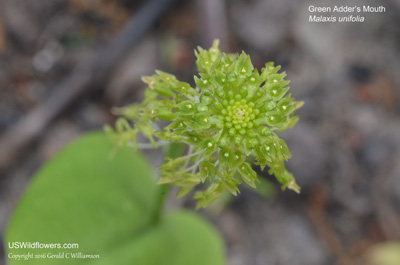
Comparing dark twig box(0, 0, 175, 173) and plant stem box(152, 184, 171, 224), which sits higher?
→ dark twig box(0, 0, 175, 173)

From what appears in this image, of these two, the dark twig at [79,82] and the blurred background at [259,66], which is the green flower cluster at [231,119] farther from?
the dark twig at [79,82]

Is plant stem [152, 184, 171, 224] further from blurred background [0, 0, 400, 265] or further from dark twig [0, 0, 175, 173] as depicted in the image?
dark twig [0, 0, 175, 173]

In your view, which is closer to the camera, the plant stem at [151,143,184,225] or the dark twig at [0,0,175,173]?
the plant stem at [151,143,184,225]

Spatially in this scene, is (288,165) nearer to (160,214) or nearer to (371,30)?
(160,214)

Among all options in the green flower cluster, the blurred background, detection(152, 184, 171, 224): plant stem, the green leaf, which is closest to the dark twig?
the blurred background

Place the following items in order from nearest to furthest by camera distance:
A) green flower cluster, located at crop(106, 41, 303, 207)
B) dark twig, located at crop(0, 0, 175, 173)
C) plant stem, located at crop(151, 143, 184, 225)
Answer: green flower cluster, located at crop(106, 41, 303, 207)
plant stem, located at crop(151, 143, 184, 225)
dark twig, located at crop(0, 0, 175, 173)

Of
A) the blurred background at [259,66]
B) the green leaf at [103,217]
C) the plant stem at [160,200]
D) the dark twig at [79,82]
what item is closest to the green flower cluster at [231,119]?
the plant stem at [160,200]

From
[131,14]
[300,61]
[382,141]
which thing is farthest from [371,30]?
[131,14]
